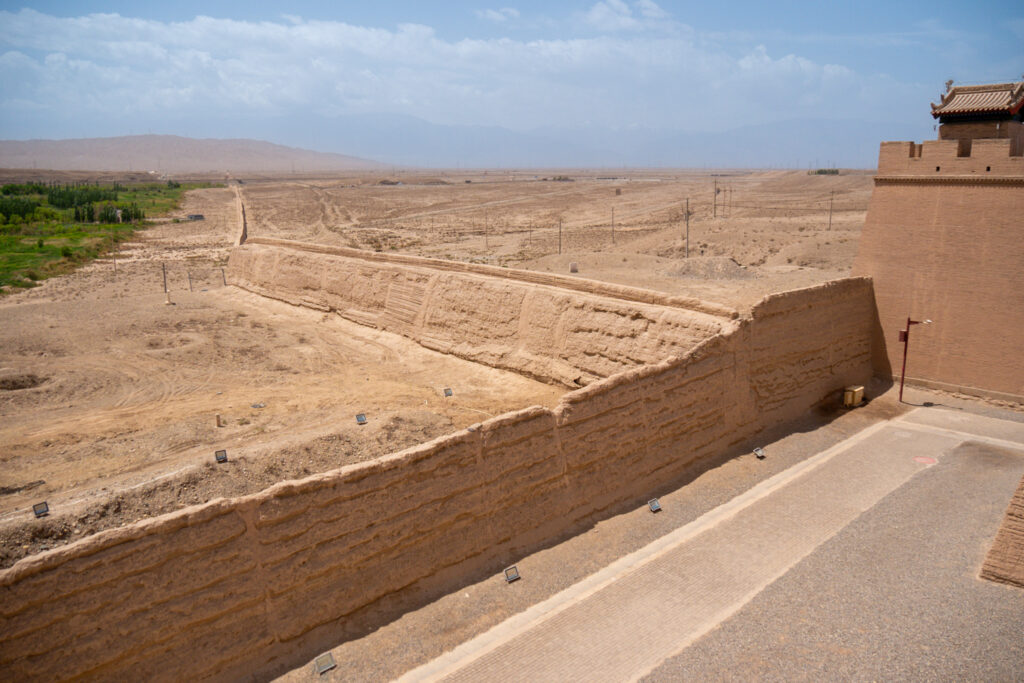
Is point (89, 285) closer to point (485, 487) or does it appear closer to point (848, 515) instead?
point (485, 487)

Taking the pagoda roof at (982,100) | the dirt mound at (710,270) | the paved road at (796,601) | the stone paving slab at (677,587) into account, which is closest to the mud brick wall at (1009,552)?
the paved road at (796,601)

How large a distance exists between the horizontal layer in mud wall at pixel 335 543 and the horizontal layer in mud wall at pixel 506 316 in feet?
7.53

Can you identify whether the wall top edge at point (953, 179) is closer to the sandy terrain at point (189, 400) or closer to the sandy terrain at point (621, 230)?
the sandy terrain at point (621, 230)

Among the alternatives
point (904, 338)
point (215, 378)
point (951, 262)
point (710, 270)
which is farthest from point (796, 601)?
point (710, 270)

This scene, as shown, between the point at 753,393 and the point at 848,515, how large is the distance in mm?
3057

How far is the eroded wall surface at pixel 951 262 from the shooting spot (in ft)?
41.2

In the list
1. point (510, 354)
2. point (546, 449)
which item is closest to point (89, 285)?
point (510, 354)

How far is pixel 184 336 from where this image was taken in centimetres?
1819

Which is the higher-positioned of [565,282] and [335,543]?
[565,282]

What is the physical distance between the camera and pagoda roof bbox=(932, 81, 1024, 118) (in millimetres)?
13273

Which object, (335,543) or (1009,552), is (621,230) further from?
(335,543)

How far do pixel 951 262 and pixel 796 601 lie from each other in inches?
370

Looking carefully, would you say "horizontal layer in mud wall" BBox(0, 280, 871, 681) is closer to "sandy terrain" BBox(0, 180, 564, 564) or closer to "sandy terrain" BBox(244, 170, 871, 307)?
"sandy terrain" BBox(0, 180, 564, 564)

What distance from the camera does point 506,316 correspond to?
15.8 metres
